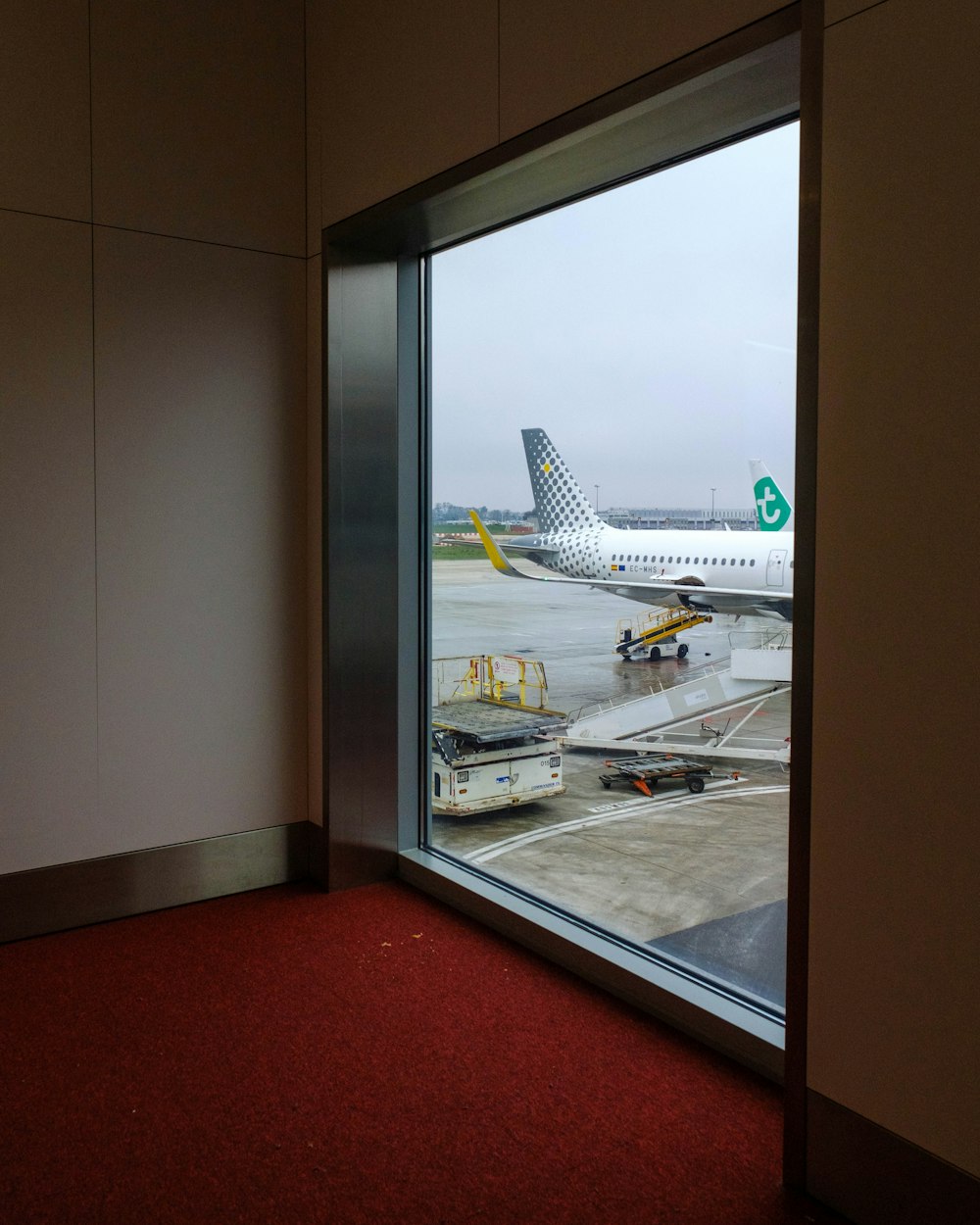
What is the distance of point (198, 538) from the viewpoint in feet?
13.1

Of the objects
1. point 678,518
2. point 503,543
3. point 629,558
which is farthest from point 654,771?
point 503,543

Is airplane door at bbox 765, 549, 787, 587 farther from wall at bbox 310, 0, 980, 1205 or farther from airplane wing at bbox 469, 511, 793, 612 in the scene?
wall at bbox 310, 0, 980, 1205

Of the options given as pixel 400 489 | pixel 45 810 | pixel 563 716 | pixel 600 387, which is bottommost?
pixel 45 810

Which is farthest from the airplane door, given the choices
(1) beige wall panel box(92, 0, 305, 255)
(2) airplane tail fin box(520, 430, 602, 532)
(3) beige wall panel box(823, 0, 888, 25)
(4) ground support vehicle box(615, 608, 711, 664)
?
(1) beige wall panel box(92, 0, 305, 255)

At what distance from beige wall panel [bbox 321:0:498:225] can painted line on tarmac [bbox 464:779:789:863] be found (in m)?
2.23

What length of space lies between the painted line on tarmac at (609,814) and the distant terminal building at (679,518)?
0.80 metres

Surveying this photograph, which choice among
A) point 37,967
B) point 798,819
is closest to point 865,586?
point 798,819

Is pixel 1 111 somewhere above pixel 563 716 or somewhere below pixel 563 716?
above

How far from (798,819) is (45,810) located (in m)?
2.80

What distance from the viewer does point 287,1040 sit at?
296 cm

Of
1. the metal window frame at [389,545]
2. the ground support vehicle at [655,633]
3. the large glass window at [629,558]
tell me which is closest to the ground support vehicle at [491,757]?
the large glass window at [629,558]

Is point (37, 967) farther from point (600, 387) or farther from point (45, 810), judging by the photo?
point (600, 387)

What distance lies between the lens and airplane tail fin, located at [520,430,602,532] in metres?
3.53

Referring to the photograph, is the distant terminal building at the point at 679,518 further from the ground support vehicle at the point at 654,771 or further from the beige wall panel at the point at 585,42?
the beige wall panel at the point at 585,42
